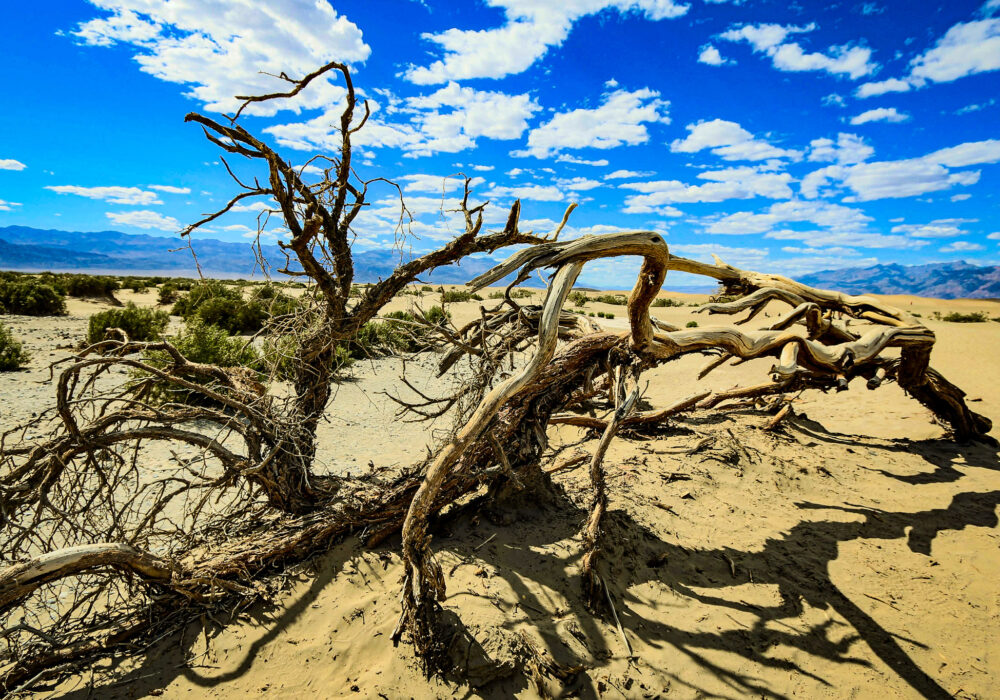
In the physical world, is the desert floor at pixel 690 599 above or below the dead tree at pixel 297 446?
below

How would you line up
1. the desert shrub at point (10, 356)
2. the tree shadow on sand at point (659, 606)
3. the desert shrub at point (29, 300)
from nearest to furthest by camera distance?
the tree shadow on sand at point (659, 606) < the desert shrub at point (10, 356) < the desert shrub at point (29, 300)

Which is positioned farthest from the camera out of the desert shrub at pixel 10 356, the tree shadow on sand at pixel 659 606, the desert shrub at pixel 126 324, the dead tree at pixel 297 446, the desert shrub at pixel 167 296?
the desert shrub at pixel 167 296

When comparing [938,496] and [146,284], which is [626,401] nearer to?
[938,496]

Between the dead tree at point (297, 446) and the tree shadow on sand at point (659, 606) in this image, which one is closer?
the dead tree at point (297, 446)

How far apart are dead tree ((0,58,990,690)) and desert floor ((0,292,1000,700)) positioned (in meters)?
0.26

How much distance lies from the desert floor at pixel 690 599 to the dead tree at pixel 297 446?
0.85 ft

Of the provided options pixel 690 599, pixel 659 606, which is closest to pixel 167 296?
pixel 659 606

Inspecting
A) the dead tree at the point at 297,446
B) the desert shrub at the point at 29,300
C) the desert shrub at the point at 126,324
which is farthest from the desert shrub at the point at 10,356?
the desert shrub at the point at 29,300

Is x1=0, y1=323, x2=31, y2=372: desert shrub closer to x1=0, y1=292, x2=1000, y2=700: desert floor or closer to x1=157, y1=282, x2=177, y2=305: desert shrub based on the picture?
x1=0, y1=292, x2=1000, y2=700: desert floor

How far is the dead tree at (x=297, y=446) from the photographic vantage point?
93.8 inches

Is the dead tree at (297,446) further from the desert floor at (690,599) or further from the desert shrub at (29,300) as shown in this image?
the desert shrub at (29,300)

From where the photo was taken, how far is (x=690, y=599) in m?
3.19

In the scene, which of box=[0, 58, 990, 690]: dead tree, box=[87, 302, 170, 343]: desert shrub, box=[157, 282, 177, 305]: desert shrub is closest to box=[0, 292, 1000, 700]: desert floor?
box=[0, 58, 990, 690]: dead tree

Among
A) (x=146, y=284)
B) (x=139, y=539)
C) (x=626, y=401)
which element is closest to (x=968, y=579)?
(x=626, y=401)
